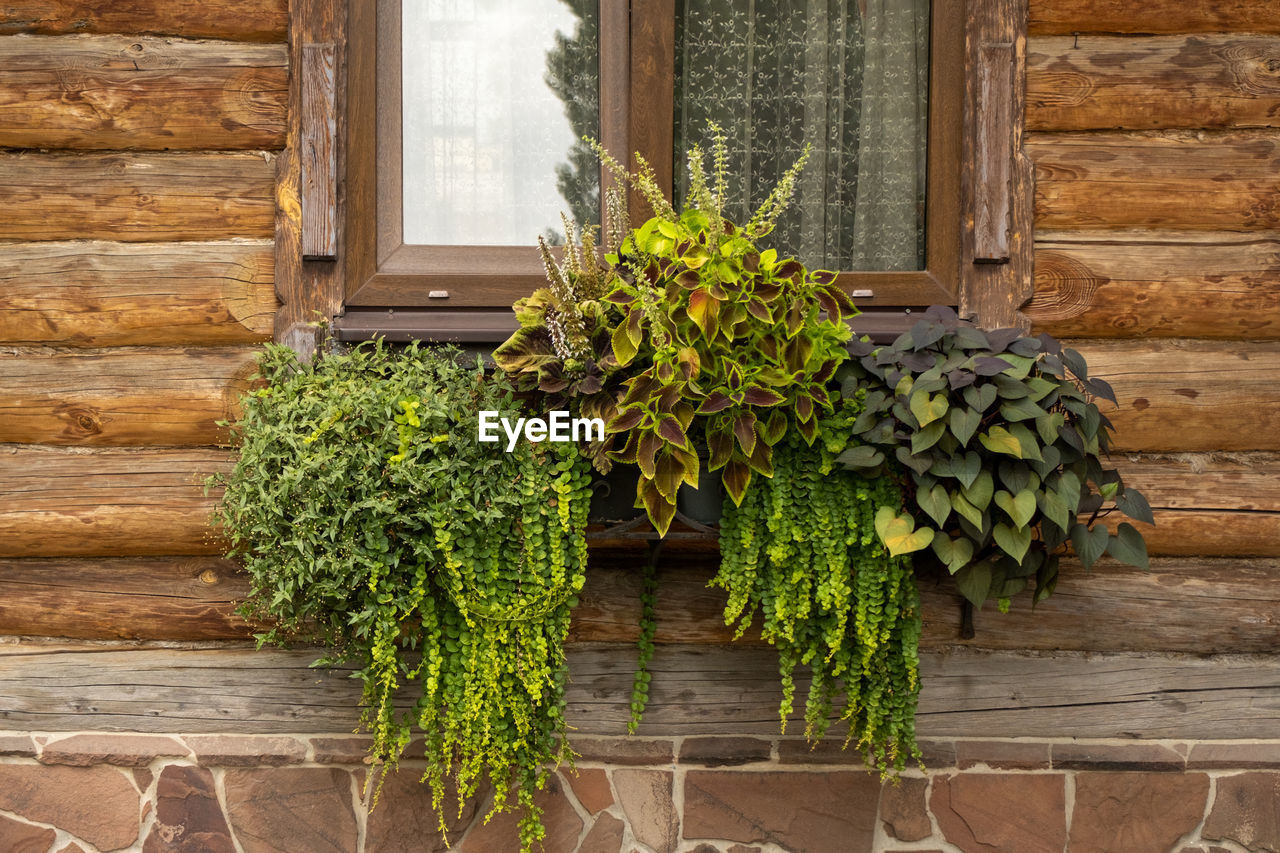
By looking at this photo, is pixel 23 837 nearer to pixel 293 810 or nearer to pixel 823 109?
pixel 293 810

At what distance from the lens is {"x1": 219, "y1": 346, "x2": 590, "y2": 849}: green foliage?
183 cm

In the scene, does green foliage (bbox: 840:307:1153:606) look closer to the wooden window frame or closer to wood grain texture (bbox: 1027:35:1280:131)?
the wooden window frame

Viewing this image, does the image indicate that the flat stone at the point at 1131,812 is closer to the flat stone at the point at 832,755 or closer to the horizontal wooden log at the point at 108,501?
the flat stone at the point at 832,755

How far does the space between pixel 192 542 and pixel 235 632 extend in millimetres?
239

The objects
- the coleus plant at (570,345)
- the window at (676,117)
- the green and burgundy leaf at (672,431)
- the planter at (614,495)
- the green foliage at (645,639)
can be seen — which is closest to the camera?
the green and burgundy leaf at (672,431)

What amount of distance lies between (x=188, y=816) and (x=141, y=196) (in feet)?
4.88

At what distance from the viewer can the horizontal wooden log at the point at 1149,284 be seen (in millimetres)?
2242

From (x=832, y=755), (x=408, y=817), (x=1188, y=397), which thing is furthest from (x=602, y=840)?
(x=1188, y=397)

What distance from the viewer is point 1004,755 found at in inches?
88.3

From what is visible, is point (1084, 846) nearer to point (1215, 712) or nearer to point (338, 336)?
point (1215, 712)

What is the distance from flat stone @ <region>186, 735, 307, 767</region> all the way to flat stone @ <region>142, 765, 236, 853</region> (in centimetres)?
5

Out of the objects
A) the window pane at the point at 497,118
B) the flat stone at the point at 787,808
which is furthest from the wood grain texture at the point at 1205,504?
the window pane at the point at 497,118

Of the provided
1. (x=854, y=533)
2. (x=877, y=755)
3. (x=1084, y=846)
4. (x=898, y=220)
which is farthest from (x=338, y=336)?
(x=1084, y=846)

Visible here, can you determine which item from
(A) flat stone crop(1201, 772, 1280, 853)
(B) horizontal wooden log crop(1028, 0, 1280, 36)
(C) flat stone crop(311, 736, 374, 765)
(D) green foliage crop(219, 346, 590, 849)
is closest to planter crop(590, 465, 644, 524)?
(D) green foliage crop(219, 346, 590, 849)
